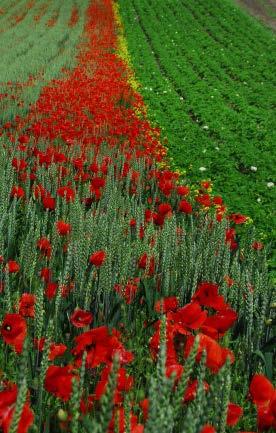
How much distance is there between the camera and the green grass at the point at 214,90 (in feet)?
24.7

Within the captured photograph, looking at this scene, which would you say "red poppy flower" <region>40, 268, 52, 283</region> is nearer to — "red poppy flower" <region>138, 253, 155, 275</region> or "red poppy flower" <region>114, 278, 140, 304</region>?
"red poppy flower" <region>114, 278, 140, 304</region>

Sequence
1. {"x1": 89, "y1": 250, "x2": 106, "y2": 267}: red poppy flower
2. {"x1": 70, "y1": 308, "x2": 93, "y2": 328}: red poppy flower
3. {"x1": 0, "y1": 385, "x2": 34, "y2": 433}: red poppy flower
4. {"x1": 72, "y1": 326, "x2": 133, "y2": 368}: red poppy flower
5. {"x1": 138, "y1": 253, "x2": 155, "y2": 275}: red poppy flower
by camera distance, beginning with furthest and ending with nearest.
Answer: {"x1": 138, "y1": 253, "x2": 155, "y2": 275}: red poppy flower, {"x1": 89, "y1": 250, "x2": 106, "y2": 267}: red poppy flower, {"x1": 70, "y1": 308, "x2": 93, "y2": 328}: red poppy flower, {"x1": 72, "y1": 326, "x2": 133, "y2": 368}: red poppy flower, {"x1": 0, "y1": 385, "x2": 34, "y2": 433}: red poppy flower

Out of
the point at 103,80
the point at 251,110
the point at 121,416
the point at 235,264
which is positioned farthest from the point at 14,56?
the point at 121,416

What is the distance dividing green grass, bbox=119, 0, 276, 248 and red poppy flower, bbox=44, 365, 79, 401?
4144 mm

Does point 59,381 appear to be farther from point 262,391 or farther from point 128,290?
point 128,290

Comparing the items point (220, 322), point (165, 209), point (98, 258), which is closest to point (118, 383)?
point (220, 322)

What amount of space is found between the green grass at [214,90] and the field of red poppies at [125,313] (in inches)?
39.2

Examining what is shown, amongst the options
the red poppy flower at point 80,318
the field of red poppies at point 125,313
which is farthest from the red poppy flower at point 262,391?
the red poppy flower at point 80,318

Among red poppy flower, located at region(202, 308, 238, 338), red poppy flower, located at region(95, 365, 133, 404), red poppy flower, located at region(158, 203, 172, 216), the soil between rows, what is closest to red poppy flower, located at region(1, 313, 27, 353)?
red poppy flower, located at region(95, 365, 133, 404)

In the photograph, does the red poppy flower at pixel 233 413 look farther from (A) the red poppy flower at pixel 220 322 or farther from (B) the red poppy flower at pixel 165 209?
(B) the red poppy flower at pixel 165 209

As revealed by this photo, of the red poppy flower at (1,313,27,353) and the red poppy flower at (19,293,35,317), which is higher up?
the red poppy flower at (1,313,27,353)

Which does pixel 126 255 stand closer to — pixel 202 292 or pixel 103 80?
pixel 202 292

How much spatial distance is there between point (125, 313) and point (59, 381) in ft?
3.19

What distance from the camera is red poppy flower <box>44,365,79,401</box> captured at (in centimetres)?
143
